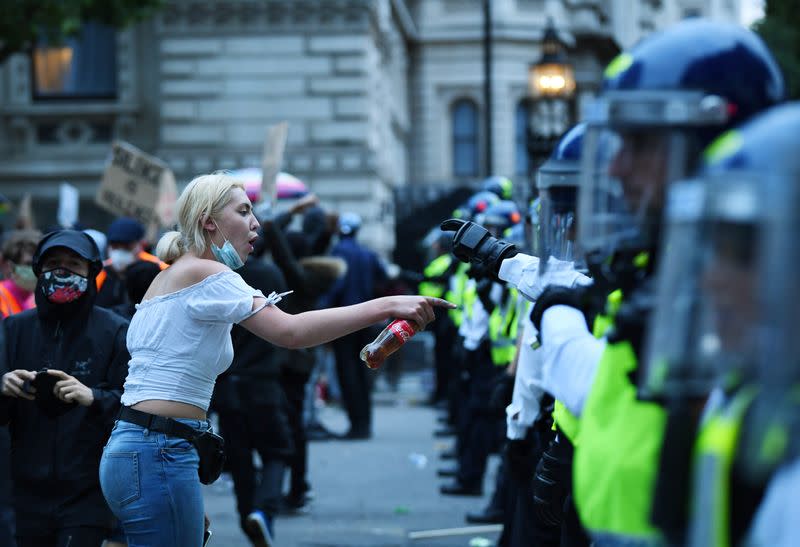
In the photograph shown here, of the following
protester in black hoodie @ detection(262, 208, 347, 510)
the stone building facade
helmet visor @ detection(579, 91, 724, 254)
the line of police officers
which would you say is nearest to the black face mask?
the line of police officers

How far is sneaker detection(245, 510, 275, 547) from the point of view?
309 inches

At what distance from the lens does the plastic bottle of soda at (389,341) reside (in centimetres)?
431

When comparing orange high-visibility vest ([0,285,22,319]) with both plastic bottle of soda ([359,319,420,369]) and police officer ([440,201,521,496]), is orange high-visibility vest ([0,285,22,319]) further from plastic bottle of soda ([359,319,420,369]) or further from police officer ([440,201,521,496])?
plastic bottle of soda ([359,319,420,369])

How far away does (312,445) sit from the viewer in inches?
554

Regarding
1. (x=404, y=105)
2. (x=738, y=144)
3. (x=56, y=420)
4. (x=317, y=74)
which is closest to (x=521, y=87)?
(x=404, y=105)

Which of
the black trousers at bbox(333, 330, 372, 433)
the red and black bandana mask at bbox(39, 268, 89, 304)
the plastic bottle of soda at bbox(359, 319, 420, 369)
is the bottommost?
the black trousers at bbox(333, 330, 372, 433)

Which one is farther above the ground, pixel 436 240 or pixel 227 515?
pixel 436 240

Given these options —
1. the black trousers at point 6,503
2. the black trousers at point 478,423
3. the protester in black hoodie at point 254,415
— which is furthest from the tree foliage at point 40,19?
the black trousers at point 6,503

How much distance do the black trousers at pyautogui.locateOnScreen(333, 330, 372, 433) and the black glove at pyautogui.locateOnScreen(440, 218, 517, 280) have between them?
9.51 m

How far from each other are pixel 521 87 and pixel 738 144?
40.2m

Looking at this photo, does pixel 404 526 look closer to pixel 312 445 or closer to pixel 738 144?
pixel 312 445

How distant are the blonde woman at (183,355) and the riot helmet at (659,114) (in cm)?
185

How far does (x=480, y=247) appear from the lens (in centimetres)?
455

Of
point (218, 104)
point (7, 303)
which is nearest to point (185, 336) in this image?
point (7, 303)
